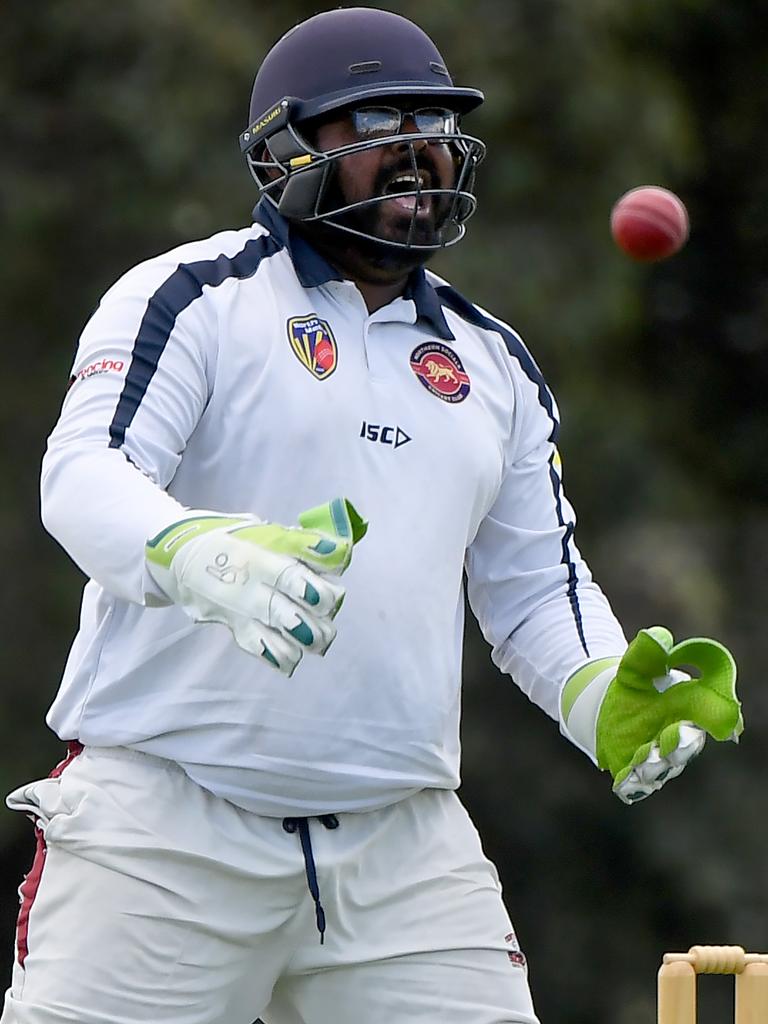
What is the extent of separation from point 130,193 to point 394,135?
5.18 meters

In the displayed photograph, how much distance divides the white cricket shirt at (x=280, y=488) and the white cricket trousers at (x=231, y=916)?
0.19ft

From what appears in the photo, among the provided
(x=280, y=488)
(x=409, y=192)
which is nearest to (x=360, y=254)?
(x=409, y=192)

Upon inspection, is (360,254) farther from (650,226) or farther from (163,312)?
(650,226)

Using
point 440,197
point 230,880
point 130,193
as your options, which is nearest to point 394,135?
point 440,197

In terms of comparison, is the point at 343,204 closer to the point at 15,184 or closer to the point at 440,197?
the point at 440,197

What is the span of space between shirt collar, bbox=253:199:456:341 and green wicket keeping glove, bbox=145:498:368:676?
722 millimetres

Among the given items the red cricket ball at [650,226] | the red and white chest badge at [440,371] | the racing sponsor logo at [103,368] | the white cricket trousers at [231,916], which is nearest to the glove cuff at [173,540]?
the racing sponsor logo at [103,368]

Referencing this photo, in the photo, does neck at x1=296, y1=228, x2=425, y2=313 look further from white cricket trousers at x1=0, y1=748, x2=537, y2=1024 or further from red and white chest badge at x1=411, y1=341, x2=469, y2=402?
white cricket trousers at x1=0, y1=748, x2=537, y2=1024

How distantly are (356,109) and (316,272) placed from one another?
0.27 m

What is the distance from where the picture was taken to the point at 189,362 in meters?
3.24

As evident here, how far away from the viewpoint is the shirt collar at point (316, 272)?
138 inches

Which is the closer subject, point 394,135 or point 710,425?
point 394,135

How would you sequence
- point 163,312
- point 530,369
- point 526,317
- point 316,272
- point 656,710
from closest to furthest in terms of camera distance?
point 163,312 → point 656,710 → point 316,272 → point 530,369 → point 526,317

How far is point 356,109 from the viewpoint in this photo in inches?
140
